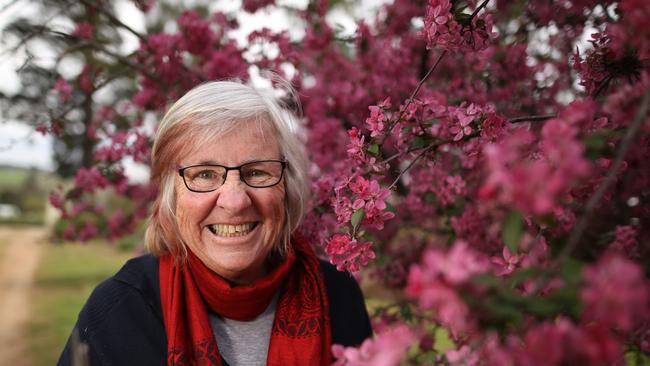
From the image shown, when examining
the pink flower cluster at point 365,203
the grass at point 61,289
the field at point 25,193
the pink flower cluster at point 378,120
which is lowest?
the grass at point 61,289

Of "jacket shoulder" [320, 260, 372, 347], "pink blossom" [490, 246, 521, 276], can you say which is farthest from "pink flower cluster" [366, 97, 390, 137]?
"jacket shoulder" [320, 260, 372, 347]

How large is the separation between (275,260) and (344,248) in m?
0.66

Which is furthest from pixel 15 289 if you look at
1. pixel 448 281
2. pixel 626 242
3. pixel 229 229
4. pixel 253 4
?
pixel 448 281

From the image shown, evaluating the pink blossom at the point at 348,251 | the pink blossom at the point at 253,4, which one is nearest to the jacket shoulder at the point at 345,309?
the pink blossom at the point at 348,251

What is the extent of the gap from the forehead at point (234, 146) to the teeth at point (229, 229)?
0.22 metres

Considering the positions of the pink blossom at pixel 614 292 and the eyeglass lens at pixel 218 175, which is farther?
the eyeglass lens at pixel 218 175

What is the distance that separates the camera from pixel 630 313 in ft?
1.96

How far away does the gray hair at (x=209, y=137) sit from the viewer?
1.73 metres

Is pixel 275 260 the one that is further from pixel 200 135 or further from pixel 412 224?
pixel 412 224

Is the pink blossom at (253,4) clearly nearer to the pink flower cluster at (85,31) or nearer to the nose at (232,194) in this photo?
the pink flower cluster at (85,31)

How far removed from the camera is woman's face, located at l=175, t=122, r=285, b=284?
5.64 feet

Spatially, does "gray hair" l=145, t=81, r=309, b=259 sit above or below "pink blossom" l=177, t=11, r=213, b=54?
below

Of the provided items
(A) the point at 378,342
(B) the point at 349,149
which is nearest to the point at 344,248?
(B) the point at 349,149

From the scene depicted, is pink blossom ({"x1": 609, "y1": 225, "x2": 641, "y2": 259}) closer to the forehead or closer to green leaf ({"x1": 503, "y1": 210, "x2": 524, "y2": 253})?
the forehead
